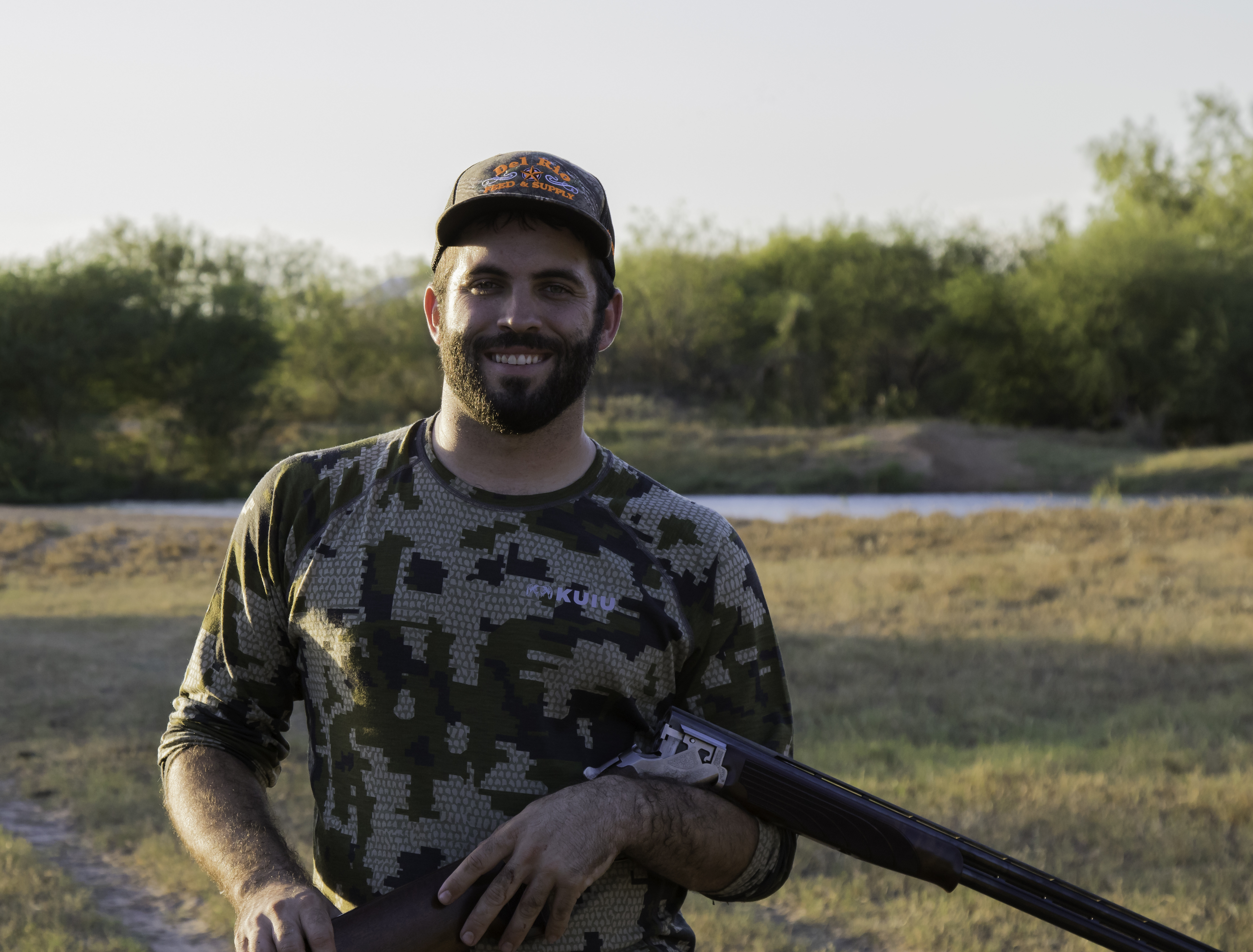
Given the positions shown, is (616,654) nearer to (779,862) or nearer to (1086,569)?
(779,862)

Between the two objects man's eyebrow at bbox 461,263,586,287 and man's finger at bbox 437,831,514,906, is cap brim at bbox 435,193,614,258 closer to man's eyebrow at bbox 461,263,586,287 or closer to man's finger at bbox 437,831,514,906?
man's eyebrow at bbox 461,263,586,287

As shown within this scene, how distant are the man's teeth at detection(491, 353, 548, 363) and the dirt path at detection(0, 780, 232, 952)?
3.92 m

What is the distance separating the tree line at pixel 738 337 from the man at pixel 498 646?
108ft

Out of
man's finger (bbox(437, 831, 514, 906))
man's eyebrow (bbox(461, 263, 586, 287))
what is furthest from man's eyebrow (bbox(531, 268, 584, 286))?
man's finger (bbox(437, 831, 514, 906))

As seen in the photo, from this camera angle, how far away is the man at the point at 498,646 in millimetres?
1914

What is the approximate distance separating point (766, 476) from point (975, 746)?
94.4ft

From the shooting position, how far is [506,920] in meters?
1.83

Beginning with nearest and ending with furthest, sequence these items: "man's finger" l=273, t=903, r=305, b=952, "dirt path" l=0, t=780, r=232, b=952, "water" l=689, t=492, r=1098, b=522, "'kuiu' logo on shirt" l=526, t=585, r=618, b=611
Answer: "man's finger" l=273, t=903, r=305, b=952, "'kuiu' logo on shirt" l=526, t=585, r=618, b=611, "dirt path" l=0, t=780, r=232, b=952, "water" l=689, t=492, r=1098, b=522

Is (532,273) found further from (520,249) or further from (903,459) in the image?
(903,459)

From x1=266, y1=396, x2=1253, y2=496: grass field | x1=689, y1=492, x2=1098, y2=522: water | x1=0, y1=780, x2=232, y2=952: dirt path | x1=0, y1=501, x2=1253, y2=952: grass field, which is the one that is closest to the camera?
x1=0, y1=780, x2=232, y2=952: dirt path

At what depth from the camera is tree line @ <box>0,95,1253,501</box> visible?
107 ft

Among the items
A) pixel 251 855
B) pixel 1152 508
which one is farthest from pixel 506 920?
pixel 1152 508

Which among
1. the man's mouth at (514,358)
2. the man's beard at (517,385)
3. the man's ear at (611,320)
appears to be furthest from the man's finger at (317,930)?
the man's ear at (611,320)

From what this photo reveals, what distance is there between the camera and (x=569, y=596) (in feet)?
6.46
